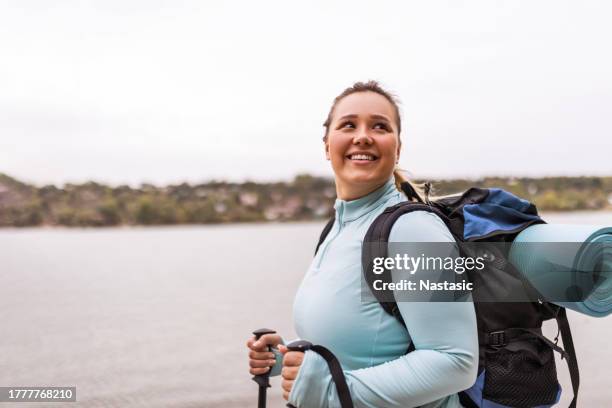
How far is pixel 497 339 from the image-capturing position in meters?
1.86

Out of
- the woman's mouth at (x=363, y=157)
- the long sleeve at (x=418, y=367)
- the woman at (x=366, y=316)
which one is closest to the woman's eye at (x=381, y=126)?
the woman at (x=366, y=316)

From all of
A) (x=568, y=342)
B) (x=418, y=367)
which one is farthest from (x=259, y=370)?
(x=568, y=342)

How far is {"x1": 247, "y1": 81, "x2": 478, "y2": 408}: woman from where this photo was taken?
5.60 ft

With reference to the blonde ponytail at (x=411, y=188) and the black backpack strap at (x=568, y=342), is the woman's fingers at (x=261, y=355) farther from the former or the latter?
the black backpack strap at (x=568, y=342)

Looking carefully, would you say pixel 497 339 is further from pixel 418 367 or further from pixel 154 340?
pixel 154 340

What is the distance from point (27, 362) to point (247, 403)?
4.73 m

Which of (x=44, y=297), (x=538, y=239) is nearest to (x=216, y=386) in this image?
(x=538, y=239)

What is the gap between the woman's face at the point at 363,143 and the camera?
204 cm

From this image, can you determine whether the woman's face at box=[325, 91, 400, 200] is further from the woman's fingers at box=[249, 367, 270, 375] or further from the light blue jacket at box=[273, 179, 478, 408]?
the woman's fingers at box=[249, 367, 270, 375]

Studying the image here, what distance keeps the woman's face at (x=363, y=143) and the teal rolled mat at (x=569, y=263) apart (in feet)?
1.74

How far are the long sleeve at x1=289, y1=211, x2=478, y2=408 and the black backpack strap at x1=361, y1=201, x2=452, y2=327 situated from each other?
0.04 metres

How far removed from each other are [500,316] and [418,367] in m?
0.35

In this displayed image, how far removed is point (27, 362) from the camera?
9.41 metres

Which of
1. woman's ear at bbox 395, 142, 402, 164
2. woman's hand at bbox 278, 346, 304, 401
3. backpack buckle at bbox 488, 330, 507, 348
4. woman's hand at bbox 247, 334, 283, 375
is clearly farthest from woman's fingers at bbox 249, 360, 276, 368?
woman's ear at bbox 395, 142, 402, 164
